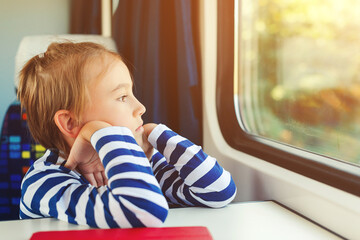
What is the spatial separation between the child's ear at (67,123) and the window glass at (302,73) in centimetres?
64

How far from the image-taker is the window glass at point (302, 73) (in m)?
1.02

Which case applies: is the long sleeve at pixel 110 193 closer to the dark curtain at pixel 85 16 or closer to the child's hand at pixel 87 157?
the child's hand at pixel 87 157

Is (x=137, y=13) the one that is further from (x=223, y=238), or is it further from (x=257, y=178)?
(x=223, y=238)

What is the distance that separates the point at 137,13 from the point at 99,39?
0.21m

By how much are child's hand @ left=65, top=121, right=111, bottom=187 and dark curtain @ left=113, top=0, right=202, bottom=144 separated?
0.63 m

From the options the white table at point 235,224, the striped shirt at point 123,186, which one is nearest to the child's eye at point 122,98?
the striped shirt at point 123,186

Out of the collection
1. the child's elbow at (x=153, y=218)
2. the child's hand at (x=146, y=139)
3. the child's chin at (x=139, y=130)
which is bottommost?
the child's elbow at (x=153, y=218)

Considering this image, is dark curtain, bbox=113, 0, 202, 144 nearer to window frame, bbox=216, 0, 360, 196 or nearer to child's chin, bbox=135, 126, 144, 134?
window frame, bbox=216, 0, 360, 196

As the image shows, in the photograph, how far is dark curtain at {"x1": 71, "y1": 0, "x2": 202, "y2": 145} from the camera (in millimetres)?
1610

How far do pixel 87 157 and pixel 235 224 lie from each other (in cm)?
40

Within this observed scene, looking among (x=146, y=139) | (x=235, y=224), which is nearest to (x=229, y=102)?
(x=146, y=139)

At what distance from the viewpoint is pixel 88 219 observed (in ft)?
2.69

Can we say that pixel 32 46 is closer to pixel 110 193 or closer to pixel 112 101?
pixel 112 101

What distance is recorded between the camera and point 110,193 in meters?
0.82
